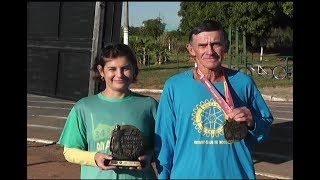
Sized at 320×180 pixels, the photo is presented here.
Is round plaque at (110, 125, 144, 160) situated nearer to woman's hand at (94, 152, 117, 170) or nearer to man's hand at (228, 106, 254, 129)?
woman's hand at (94, 152, 117, 170)

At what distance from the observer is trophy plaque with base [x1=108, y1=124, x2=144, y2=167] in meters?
2.60

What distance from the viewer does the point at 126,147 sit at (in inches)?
103

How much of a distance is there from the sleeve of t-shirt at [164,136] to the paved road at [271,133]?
425 cm

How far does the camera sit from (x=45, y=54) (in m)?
5.53

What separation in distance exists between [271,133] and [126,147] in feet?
26.6

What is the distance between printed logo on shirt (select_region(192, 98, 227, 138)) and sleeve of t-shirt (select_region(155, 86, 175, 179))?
14cm

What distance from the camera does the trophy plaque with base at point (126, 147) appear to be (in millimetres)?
2598

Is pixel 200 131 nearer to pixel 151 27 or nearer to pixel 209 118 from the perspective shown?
pixel 209 118

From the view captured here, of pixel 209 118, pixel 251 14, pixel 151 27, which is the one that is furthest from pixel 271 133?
pixel 251 14

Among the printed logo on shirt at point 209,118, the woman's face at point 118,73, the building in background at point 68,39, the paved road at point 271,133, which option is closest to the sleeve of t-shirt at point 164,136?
the printed logo on shirt at point 209,118

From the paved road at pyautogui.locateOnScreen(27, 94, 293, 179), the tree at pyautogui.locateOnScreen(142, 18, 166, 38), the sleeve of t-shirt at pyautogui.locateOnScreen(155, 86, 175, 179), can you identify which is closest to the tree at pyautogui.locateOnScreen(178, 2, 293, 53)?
the paved road at pyautogui.locateOnScreen(27, 94, 293, 179)
